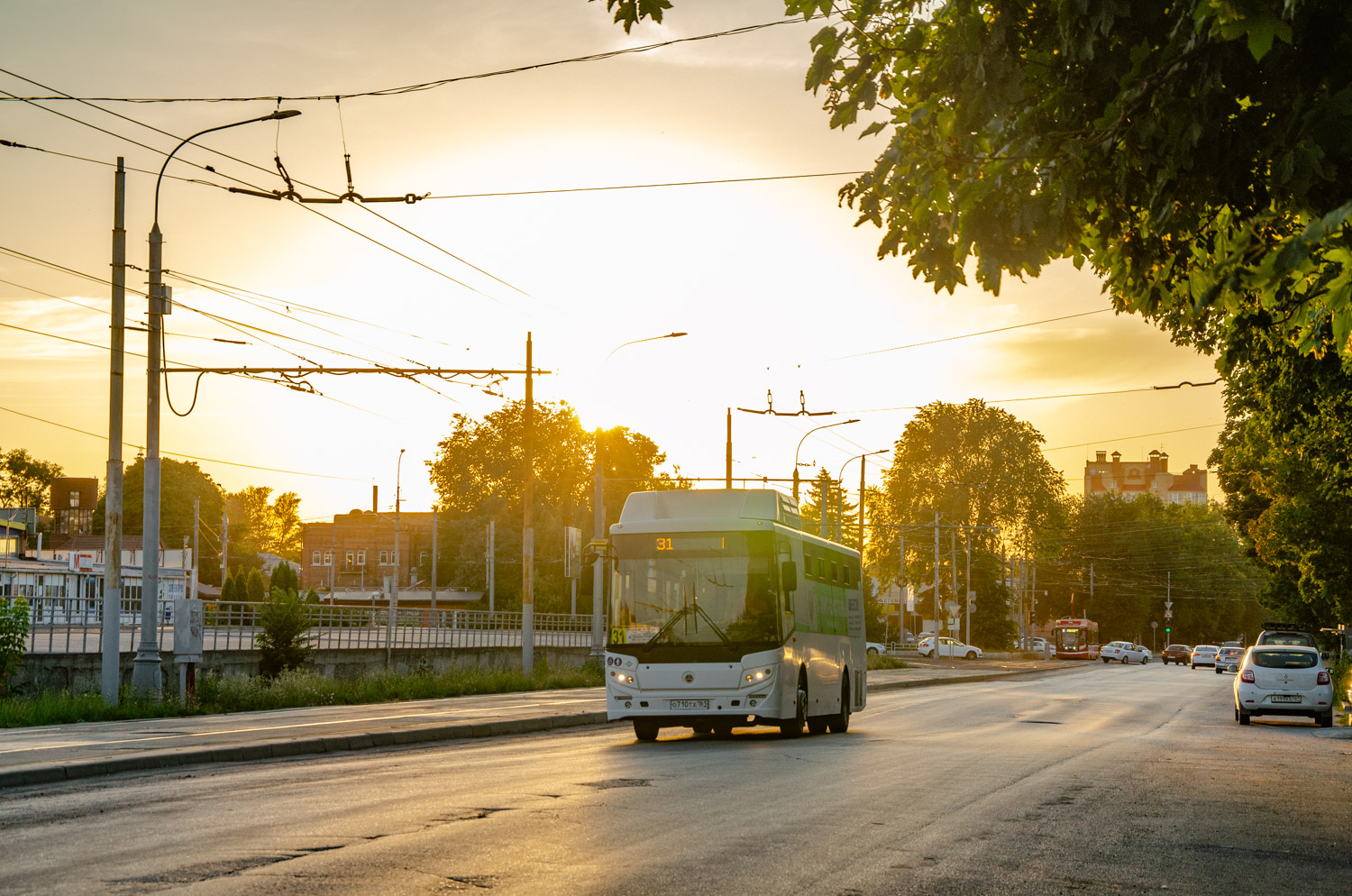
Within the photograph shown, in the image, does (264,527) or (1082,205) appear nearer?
(1082,205)

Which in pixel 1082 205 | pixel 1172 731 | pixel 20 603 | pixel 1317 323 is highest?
pixel 1082 205

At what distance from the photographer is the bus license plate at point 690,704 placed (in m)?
19.0

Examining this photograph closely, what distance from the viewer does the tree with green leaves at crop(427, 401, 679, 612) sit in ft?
307

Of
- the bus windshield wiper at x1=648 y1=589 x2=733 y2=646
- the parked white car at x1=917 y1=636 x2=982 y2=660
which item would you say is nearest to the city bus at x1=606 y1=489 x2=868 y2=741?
the bus windshield wiper at x1=648 y1=589 x2=733 y2=646

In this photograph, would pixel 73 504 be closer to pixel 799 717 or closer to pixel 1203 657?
pixel 1203 657

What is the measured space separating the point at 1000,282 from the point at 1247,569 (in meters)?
134

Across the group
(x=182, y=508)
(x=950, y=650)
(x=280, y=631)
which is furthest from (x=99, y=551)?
(x=280, y=631)

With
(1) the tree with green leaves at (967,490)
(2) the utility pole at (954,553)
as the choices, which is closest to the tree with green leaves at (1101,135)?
(2) the utility pole at (954,553)

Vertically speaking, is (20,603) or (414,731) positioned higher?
(20,603)

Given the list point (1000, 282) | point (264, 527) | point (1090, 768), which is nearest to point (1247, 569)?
point (264, 527)

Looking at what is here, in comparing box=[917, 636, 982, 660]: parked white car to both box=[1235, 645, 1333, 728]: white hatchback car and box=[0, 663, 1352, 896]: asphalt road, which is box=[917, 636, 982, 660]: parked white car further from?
box=[0, 663, 1352, 896]: asphalt road

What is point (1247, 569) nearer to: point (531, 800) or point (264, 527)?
point (264, 527)

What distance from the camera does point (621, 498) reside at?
96000mm

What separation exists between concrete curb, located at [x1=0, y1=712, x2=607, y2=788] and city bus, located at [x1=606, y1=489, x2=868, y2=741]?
7.31 feet
